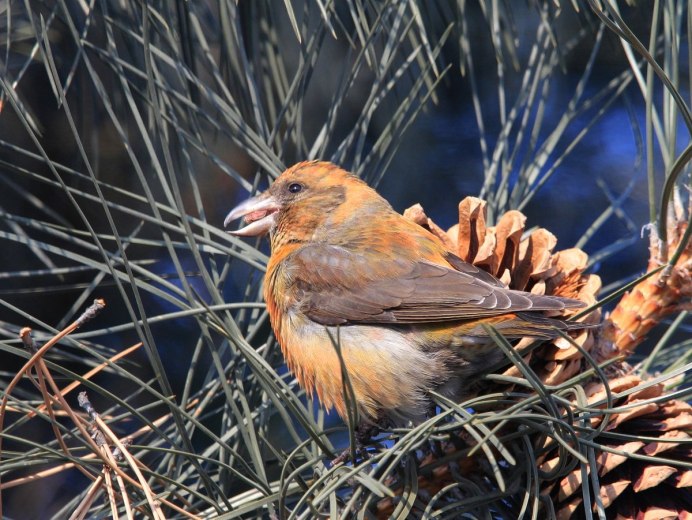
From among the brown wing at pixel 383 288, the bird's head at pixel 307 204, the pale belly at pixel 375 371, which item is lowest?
the pale belly at pixel 375 371

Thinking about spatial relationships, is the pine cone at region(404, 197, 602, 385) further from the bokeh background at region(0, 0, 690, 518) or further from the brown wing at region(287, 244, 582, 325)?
the bokeh background at region(0, 0, 690, 518)

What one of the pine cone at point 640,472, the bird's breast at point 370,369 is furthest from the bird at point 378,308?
the pine cone at point 640,472

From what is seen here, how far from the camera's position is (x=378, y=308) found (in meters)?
2.06

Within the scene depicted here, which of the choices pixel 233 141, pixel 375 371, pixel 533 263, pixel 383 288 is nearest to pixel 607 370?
pixel 533 263

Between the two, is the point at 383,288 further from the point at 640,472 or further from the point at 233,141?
the point at 640,472

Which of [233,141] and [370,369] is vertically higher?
[233,141]

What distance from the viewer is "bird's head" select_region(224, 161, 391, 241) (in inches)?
92.0

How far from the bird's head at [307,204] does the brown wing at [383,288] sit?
0.17 meters

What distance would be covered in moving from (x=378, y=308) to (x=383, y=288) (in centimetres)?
6

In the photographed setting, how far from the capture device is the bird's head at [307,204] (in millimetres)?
2336

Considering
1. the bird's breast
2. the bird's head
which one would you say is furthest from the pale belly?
the bird's head

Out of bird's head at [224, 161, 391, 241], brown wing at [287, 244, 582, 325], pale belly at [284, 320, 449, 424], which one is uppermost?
bird's head at [224, 161, 391, 241]

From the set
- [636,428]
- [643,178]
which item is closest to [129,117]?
[636,428]

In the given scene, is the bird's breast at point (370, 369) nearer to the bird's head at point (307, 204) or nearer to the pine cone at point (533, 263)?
the pine cone at point (533, 263)
